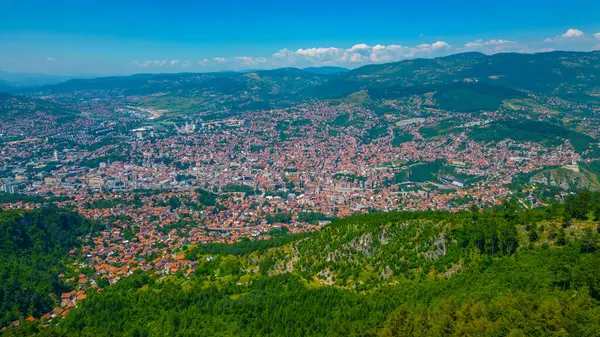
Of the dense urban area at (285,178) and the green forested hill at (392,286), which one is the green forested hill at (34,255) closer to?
the dense urban area at (285,178)

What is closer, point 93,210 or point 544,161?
point 93,210

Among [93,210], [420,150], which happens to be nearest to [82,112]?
[93,210]

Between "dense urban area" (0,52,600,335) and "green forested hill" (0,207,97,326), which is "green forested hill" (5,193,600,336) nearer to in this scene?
"dense urban area" (0,52,600,335)

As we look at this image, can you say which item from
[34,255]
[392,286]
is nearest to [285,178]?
[34,255]

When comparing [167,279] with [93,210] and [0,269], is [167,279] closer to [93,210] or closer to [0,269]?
[0,269]

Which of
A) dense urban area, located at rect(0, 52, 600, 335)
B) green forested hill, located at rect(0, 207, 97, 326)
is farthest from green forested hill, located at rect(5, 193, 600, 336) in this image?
green forested hill, located at rect(0, 207, 97, 326)

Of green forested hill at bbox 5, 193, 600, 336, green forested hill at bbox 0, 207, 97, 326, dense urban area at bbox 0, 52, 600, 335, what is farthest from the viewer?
dense urban area at bbox 0, 52, 600, 335
